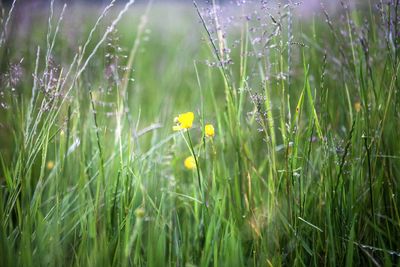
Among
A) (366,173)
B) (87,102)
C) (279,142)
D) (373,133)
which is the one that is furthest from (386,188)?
(87,102)

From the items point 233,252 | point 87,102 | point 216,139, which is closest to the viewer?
point 233,252

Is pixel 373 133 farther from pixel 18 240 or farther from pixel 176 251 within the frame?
pixel 18 240

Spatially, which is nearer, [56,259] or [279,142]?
[56,259]

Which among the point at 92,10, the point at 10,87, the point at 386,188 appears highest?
the point at 92,10

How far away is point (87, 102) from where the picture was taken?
2.04 meters

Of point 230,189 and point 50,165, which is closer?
point 230,189

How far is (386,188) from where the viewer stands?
142 centimetres

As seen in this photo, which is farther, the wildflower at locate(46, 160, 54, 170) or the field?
the wildflower at locate(46, 160, 54, 170)

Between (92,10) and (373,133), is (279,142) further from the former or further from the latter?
(92,10)

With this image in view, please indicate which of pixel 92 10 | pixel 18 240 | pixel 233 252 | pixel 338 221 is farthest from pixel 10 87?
pixel 92 10

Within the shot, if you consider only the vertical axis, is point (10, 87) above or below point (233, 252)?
above

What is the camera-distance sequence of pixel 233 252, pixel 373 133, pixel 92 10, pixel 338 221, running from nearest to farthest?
pixel 233 252, pixel 338 221, pixel 373 133, pixel 92 10

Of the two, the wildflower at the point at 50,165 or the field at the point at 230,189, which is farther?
the wildflower at the point at 50,165

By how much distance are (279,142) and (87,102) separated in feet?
3.35
